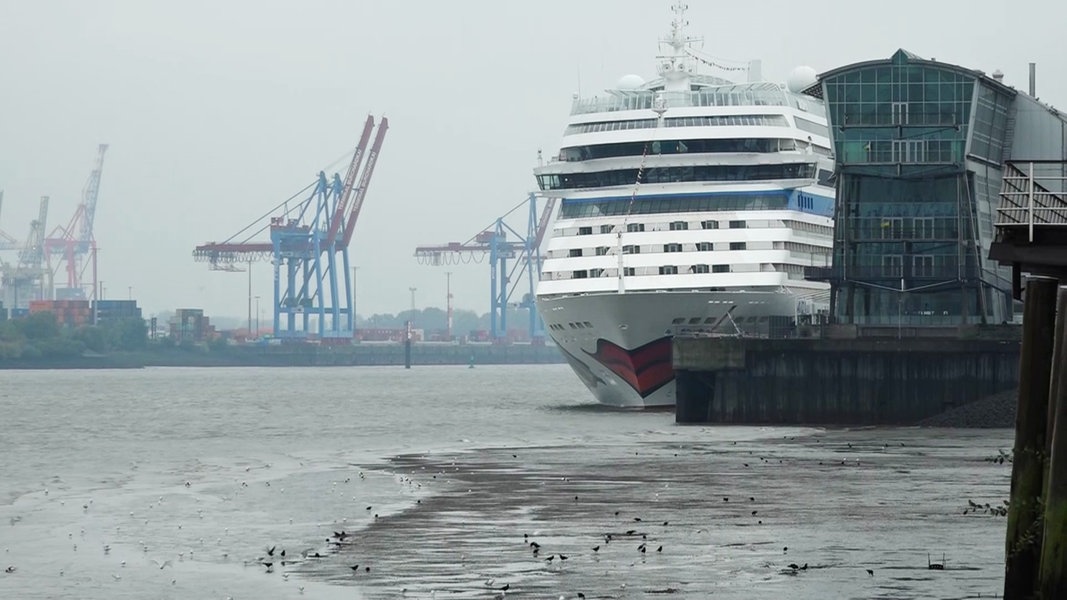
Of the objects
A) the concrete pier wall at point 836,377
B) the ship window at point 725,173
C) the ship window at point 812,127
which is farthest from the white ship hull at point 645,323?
the ship window at point 812,127

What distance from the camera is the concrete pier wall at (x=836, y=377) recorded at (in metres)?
64.8

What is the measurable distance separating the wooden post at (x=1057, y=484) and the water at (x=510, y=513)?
3.77 meters

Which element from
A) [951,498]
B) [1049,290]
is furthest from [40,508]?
[1049,290]

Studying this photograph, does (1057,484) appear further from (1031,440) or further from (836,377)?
(836,377)

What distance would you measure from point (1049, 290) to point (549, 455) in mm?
32919

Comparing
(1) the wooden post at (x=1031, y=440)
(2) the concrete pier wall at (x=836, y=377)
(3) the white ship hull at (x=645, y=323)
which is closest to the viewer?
(1) the wooden post at (x=1031, y=440)

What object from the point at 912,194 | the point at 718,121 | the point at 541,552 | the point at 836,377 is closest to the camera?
the point at 541,552

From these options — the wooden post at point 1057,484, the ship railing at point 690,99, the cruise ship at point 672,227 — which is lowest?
the wooden post at point 1057,484

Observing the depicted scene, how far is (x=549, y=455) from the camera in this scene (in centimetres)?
5259

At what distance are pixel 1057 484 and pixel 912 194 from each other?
57287mm

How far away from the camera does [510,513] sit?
3425 centimetres

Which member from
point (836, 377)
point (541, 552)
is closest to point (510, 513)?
point (541, 552)

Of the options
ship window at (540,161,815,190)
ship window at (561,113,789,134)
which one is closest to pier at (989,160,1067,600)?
ship window at (540,161,815,190)

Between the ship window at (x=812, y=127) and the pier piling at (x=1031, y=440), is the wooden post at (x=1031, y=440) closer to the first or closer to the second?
the pier piling at (x=1031, y=440)
